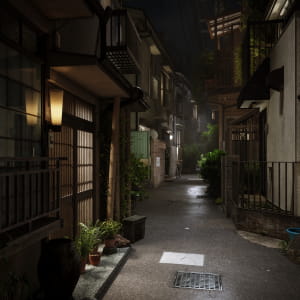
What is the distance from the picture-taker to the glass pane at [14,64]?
4.47m

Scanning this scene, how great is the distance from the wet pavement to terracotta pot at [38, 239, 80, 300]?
3.29 ft

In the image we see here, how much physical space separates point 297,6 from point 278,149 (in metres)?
4.38

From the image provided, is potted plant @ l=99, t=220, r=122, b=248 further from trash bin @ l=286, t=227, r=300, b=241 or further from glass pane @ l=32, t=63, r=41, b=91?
trash bin @ l=286, t=227, r=300, b=241

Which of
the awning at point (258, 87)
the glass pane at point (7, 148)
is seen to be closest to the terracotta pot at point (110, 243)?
the glass pane at point (7, 148)

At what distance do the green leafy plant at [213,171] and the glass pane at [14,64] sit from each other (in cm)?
1324

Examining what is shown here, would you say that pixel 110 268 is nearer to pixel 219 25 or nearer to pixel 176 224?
pixel 176 224

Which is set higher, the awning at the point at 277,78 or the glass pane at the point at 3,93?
the awning at the point at 277,78

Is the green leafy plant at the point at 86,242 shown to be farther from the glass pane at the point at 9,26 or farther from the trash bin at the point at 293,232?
the trash bin at the point at 293,232

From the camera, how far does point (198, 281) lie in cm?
584

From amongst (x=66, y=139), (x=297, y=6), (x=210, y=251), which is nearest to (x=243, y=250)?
(x=210, y=251)

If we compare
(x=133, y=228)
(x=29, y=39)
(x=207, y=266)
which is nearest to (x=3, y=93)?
(x=29, y=39)

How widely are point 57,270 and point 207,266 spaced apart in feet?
11.2

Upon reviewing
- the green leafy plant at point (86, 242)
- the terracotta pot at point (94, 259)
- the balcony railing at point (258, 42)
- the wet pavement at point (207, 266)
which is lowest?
the wet pavement at point (207, 266)

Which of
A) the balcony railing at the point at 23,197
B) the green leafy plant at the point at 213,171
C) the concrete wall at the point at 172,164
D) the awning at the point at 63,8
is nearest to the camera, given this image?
the balcony railing at the point at 23,197
